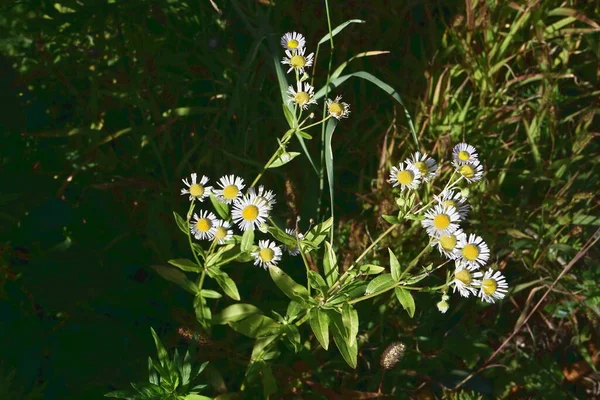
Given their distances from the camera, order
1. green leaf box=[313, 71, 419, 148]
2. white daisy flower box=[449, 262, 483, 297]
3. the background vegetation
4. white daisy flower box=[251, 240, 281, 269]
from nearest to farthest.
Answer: white daisy flower box=[449, 262, 483, 297] → white daisy flower box=[251, 240, 281, 269] → green leaf box=[313, 71, 419, 148] → the background vegetation

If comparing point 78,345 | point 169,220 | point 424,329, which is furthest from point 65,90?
point 424,329

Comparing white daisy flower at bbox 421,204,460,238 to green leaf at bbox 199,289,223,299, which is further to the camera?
green leaf at bbox 199,289,223,299

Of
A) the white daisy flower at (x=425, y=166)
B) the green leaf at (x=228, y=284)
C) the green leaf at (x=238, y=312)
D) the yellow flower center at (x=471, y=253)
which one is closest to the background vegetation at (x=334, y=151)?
the green leaf at (x=238, y=312)

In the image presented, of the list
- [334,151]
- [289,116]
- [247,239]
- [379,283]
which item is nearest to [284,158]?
[289,116]

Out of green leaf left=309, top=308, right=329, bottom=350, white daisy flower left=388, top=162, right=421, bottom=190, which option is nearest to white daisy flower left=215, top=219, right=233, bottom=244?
green leaf left=309, top=308, right=329, bottom=350

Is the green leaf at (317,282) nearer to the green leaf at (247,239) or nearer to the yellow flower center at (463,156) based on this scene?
the green leaf at (247,239)

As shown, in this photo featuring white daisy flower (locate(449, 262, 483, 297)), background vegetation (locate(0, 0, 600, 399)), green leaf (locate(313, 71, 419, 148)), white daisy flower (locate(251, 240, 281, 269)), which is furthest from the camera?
background vegetation (locate(0, 0, 600, 399))

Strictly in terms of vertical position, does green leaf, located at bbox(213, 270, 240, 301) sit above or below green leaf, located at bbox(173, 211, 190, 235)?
below

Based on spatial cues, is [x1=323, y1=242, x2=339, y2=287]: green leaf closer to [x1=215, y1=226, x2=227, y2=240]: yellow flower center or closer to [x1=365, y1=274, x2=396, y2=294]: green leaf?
[x1=365, y1=274, x2=396, y2=294]: green leaf
